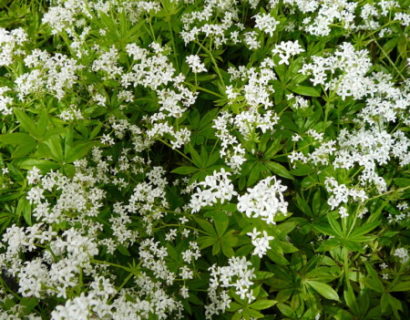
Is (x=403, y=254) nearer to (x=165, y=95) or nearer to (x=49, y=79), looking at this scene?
(x=165, y=95)

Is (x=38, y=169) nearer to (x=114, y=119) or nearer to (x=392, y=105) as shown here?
(x=114, y=119)

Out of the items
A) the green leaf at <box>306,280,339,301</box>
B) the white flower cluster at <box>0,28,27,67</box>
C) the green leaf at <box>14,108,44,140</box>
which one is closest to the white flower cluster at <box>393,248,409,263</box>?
the green leaf at <box>306,280,339,301</box>

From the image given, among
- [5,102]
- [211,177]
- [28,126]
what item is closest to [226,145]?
[211,177]

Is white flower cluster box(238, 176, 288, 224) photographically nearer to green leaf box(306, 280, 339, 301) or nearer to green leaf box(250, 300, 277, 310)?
green leaf box(250, 300, 277, 310)

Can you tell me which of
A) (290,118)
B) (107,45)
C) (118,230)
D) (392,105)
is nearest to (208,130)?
(290,118)

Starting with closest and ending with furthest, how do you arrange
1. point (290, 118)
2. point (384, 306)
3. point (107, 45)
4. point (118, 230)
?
point (384, 306) → point (118, 230) → point (290, 118) → point (107, 45)

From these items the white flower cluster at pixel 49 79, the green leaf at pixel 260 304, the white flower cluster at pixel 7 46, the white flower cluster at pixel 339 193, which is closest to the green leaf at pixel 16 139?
the white flower cluster at pixel 49 79
